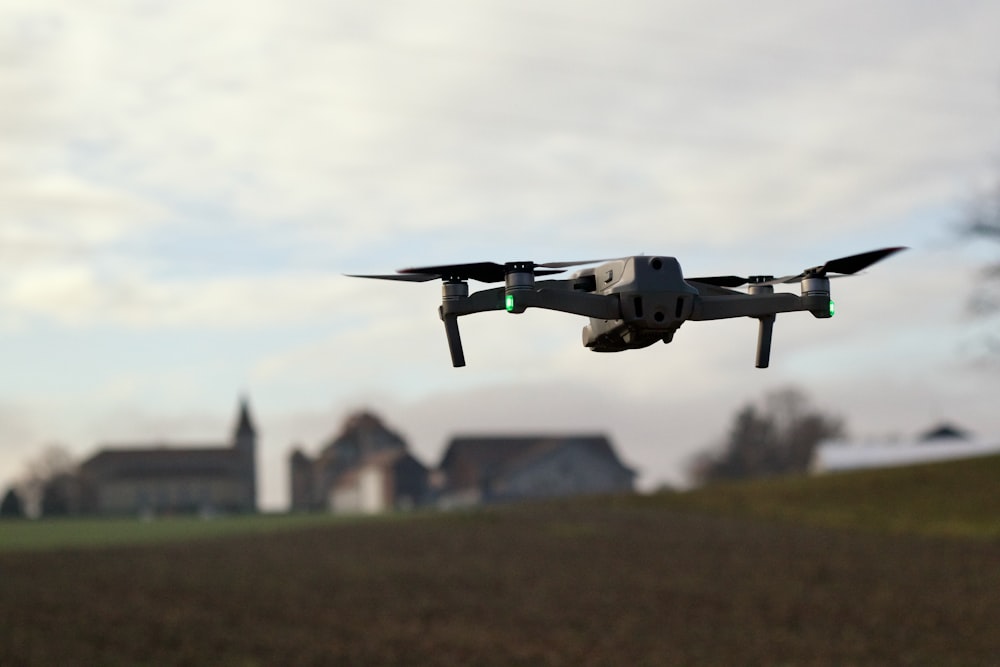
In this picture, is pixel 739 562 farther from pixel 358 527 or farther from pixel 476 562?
pixel 358 527

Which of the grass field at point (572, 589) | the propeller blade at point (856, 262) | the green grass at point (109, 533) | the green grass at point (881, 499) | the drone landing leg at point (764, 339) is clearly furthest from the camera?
the green grass at point (109, 533)

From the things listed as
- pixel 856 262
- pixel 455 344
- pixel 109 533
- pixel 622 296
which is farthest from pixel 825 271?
pixel 109 533

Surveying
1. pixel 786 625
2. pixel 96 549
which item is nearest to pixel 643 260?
pixel 786 625

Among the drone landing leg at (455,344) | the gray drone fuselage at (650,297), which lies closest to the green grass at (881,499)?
the gray drone fuselage at (650,297)

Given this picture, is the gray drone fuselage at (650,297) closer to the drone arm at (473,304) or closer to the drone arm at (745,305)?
the drone arm at (745,305)

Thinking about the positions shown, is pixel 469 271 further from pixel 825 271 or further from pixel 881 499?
pixel 881 499

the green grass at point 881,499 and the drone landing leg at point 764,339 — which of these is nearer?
the drone landing leg at point 764,339

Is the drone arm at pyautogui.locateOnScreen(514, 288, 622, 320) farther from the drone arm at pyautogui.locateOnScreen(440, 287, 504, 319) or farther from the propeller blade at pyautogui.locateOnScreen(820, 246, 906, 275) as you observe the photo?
the propeller blade at pyautogui.locateOnScreen(820, 246, 906, 275)
